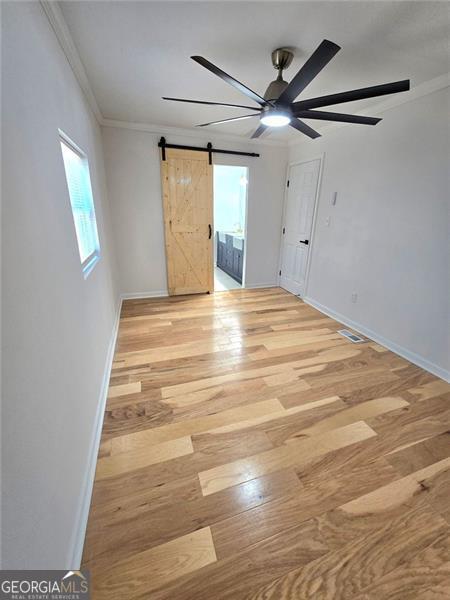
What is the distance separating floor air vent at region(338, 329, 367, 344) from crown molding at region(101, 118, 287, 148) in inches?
126

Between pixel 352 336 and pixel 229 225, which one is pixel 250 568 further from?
pixel 229 225

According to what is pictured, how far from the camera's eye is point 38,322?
3.01 feet

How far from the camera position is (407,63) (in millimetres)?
1895

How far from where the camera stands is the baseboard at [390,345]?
229 cm

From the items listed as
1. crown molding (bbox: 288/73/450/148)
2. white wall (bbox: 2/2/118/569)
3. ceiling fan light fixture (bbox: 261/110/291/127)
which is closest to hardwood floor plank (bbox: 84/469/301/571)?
white wall (bbox: 2/2/118/569)

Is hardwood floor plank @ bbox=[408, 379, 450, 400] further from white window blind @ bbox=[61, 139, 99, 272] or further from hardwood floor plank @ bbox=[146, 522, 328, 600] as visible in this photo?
white window blind @ bbox=[61, 139, 99, 272]

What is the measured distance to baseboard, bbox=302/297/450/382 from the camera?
229cm

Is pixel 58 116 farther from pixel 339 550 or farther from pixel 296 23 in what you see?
pixel 339 550

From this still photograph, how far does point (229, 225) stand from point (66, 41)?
513cm

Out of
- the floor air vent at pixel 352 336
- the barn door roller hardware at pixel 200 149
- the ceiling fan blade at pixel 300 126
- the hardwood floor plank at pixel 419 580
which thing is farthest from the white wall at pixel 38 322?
the floor air vent at pixel 352 336

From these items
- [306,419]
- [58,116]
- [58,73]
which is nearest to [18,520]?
[306,419]

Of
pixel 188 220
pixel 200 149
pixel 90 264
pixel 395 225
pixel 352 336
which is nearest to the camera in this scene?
pixel 90 264

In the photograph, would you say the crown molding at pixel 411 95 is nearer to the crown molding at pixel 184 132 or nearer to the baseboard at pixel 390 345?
the crown molding at pixel 184 132

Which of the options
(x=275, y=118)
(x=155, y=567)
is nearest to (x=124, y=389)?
(x=155, y=567)
